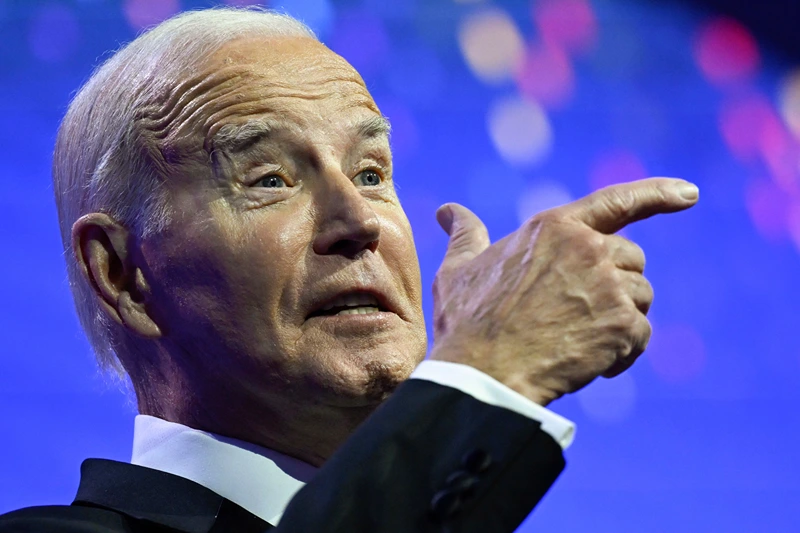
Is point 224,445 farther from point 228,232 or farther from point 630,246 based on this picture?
point 630,246

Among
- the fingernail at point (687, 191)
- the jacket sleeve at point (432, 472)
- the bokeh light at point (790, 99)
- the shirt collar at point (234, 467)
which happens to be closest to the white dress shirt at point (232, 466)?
the shirt collar at point (234, 467)

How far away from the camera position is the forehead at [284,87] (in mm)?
1830

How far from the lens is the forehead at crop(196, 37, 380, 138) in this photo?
1830 millimetres

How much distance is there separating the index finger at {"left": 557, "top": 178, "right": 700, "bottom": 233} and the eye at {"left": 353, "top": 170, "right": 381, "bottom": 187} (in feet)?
2.07

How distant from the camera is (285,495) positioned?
1704 millimetres

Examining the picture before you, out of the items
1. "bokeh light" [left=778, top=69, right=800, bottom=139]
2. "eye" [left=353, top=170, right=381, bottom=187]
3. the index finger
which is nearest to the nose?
"eye" [left=353, top=170, right=381, bottom=187]

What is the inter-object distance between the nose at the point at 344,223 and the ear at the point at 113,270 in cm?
34

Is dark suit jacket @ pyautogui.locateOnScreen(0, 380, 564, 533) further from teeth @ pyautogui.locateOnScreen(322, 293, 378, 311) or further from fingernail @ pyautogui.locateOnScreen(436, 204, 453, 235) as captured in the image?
teeth @ pyautogui.locateOnScreen(322, 293, 378, 311)

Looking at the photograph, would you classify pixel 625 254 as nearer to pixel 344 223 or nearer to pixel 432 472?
pixel 432 472

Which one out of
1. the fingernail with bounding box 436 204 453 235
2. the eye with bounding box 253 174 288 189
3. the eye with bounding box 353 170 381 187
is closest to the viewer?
the fingernail with bounding box 436 204 453 235

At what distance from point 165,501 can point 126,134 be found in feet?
2.13

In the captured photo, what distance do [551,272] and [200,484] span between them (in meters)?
0.73

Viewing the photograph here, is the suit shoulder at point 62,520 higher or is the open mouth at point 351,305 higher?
the open mouth at point 351,305

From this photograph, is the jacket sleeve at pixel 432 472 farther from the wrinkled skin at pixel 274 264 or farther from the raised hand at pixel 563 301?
the wrinkled skin at pixel 274 264
